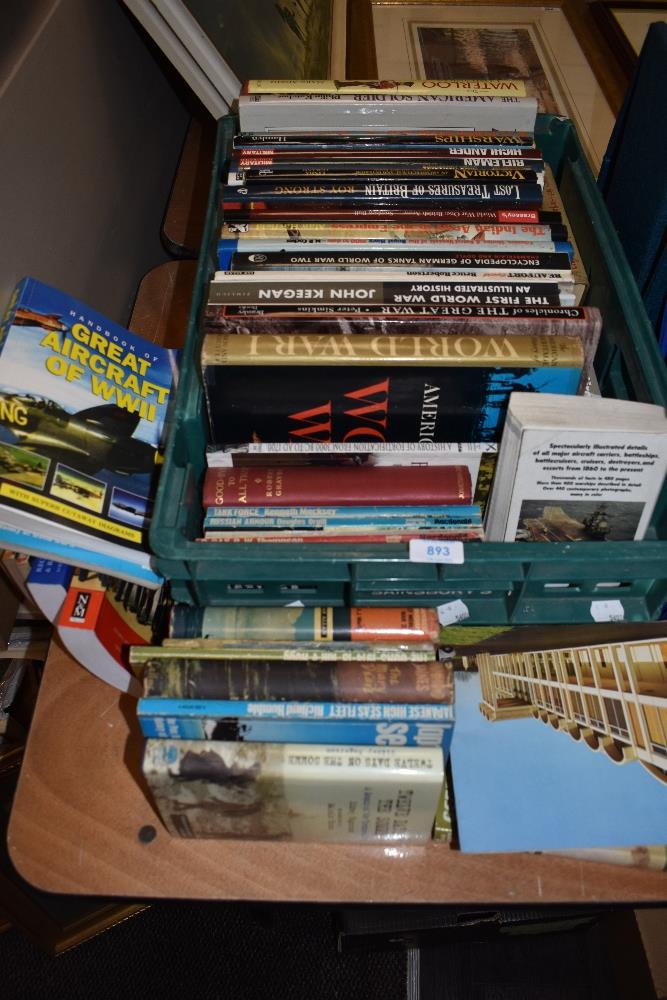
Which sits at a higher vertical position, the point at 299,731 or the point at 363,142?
the point at 363,142

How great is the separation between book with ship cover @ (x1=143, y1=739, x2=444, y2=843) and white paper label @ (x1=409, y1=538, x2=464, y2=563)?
7.2 inches

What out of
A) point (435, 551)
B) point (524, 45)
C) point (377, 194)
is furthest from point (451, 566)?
point (524, 45)

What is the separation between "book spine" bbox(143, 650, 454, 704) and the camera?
2.31 feet

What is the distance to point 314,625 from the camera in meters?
0.80

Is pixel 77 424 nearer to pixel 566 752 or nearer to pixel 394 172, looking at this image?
pixel 394 172

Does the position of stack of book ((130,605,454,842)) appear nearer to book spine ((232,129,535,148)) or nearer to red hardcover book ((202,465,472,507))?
red hardcover book ((202,465,472,507))

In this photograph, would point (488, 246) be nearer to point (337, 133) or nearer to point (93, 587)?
point (337, 133)

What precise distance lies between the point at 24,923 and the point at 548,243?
1462mm

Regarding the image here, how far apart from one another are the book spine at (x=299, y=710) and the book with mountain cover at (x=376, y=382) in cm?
27

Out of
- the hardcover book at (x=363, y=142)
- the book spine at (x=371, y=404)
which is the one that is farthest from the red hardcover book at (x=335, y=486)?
the hardcover book at (x=363, y=142)

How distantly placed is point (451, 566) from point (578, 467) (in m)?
0.17

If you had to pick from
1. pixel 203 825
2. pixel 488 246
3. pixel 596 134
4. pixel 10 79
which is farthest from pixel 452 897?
pixel 596 134

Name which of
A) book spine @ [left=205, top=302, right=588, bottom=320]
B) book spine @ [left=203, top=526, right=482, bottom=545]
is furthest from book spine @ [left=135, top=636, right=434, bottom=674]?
book spine @ [left=205, top=302, right=588, bottom=320]

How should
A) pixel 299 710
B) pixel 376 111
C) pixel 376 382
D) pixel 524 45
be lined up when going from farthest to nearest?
1. pixel 524 45
2. pixel 376 111
3. pixel 376 382
4. pixel 299 710
